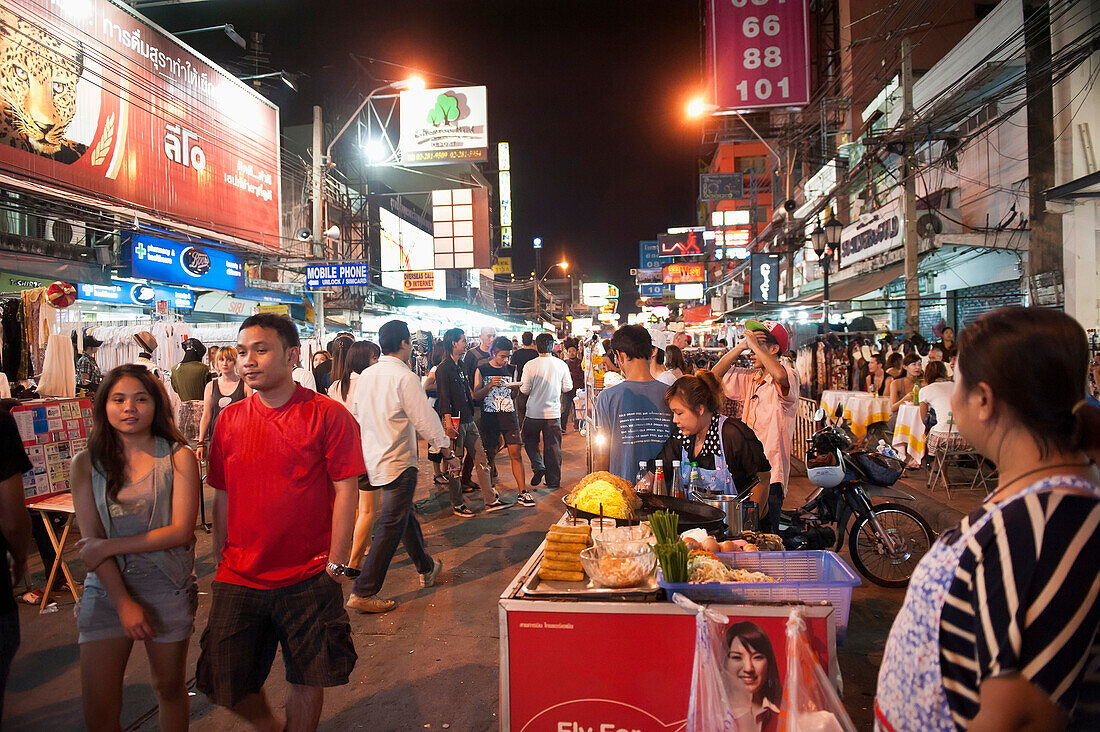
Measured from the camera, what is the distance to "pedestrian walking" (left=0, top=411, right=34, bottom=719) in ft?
8.49

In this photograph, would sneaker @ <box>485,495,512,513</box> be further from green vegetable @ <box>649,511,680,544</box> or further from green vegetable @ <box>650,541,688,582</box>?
green vegetable @ <box>650,541,688,582</box>

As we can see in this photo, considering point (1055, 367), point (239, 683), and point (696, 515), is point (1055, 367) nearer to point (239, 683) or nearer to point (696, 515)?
point (696, 515)

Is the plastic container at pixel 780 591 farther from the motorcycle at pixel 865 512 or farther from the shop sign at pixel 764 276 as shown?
the shop sign at pixel 764 276

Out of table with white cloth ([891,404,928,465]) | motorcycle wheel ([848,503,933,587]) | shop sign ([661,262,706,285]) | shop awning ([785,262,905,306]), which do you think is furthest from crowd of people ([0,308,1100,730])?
shop sign ([661,262,706,285])

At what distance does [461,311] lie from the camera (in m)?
35.3

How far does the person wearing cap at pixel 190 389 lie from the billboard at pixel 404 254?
16738 millimetres

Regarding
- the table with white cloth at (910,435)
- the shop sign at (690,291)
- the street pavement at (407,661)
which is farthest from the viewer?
the shop sign at (690,291)

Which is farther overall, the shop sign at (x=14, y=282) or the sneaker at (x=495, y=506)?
the shop sign at (x=14, y=282)

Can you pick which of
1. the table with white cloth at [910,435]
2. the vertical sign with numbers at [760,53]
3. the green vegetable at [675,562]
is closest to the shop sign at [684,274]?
the vertical sign with numbers at [760,53]

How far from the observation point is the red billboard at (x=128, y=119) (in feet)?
35.0

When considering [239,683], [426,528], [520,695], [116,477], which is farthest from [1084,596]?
[426,528]

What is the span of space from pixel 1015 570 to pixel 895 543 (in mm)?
4736

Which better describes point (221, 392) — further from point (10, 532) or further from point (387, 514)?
point (10, 532)

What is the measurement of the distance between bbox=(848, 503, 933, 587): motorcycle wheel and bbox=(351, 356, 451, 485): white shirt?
3736 millimetres
